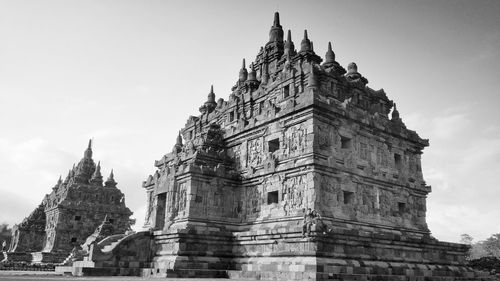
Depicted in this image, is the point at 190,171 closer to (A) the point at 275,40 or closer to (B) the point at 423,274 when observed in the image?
(B) the point at 423,274

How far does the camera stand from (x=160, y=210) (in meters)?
24.8

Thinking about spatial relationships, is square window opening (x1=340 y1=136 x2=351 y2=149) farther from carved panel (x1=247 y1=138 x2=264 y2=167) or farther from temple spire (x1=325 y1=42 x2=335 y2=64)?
temple spire (x1=325 y1=42 x2=335 y2=64)

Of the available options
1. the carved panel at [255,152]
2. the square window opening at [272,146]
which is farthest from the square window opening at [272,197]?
the square window opening at [272,146]

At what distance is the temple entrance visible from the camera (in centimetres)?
2450

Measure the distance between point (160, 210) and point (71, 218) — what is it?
30.2m

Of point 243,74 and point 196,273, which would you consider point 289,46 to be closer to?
point 243,74

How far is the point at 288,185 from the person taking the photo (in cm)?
2122

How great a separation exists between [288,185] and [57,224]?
37.7m

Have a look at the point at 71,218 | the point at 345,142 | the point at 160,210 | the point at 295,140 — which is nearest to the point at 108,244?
the point at 160,210

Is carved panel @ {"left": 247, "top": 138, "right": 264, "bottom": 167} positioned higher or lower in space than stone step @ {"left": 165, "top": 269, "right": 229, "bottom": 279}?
higher

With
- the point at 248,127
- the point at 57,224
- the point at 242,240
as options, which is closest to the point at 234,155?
the point at 248,127

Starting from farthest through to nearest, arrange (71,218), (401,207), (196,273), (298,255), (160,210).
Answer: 1. (71,218)
2. (160,210)
3. (401,207)
4. (196,273)
5. (298,255)

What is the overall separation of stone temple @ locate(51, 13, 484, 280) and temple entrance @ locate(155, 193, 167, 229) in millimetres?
66

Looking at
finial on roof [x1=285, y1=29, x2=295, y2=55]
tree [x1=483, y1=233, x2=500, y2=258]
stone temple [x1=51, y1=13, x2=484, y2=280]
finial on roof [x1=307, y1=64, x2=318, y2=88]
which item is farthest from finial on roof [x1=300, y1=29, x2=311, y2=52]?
tree [x1=483, y1=233, x2=500, y2=258]
